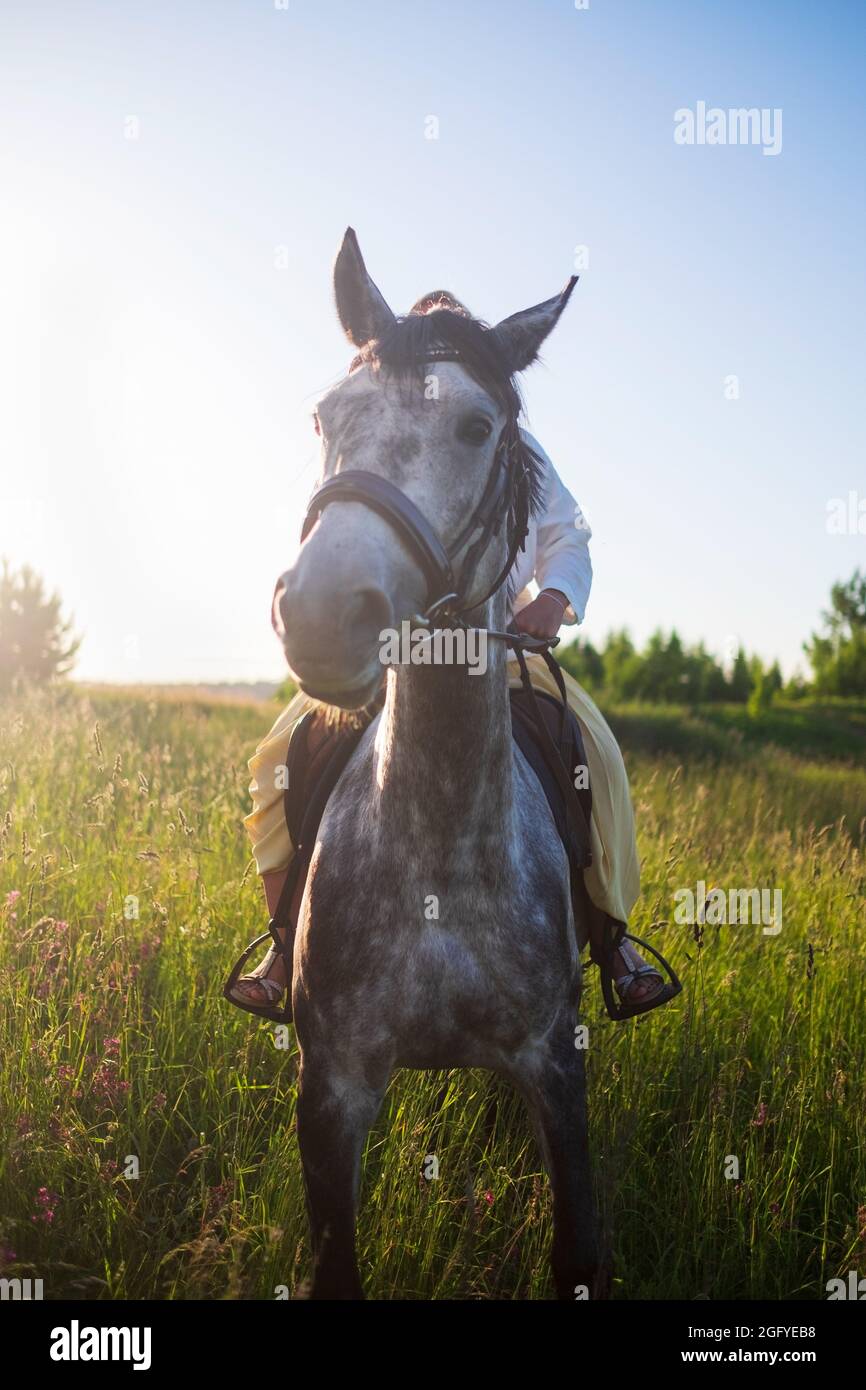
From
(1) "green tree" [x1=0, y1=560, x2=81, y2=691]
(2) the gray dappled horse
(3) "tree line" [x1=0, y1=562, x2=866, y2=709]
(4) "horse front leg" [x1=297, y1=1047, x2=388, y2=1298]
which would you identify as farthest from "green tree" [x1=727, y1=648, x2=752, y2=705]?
(4) "horse front leg" [x1=297, y1=1047, x2=388, y2=1298]

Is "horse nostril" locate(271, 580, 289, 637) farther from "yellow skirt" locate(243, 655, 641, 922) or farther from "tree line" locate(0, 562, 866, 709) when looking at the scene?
"tree line" locate(0, 562, 866, 709)

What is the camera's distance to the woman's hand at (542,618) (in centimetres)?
282

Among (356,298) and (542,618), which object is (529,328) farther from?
(542,618)

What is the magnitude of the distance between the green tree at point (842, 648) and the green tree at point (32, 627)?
35.1 metres

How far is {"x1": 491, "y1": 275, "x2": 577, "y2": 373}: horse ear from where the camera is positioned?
2.34 meters

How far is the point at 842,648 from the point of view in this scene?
43.9 meters

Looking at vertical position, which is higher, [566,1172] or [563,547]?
[563,547]

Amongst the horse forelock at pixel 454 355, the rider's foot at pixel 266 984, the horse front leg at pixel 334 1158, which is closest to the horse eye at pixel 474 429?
the horse forelock at pixel 454 355

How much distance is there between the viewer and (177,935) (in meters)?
4.11

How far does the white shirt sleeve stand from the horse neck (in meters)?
0.94

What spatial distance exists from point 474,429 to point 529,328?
54 centimetres

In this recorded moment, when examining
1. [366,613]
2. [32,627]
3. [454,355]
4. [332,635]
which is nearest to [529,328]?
[454,355]

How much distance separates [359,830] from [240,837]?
3.34 m
